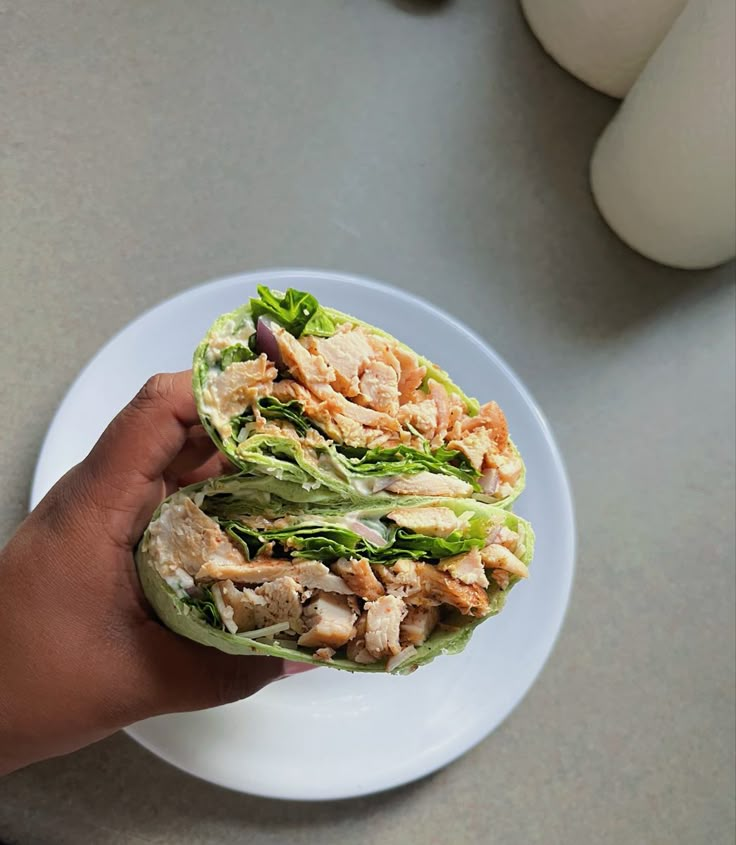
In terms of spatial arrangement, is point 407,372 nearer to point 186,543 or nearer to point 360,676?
point 186,543

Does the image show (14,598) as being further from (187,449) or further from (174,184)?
(174,184)

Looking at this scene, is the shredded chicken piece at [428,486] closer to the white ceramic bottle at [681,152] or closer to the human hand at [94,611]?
the human hand at [94,611]

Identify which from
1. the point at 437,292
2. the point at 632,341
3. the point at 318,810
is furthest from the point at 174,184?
the point at 318,810

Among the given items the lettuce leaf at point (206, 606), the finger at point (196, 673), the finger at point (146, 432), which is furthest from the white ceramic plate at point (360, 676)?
the lettuce leaf at point (206, 606)

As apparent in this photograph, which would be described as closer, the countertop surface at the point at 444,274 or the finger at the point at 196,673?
the finger at the point at 196,673

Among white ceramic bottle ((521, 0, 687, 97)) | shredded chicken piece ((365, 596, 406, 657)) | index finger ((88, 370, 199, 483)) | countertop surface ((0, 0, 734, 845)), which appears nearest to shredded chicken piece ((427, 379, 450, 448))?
shredded chicken piece ((365, 596, 406, 657))

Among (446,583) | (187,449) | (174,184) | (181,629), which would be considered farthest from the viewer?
(174,184)
